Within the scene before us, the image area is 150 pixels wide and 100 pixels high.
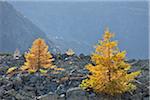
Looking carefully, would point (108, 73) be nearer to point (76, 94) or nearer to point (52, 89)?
point (76, 94)

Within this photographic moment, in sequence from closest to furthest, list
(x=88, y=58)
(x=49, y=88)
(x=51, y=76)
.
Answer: (x=49, y=88), (x=51, y=76), (x=88, y=58)

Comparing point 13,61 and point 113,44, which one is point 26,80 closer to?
point 113,44

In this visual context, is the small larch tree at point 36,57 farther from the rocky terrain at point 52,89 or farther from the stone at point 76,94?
the stone at point 76,94

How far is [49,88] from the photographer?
3781 centimetres

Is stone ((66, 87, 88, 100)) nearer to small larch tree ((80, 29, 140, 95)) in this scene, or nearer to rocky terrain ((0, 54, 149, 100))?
rocky terrain ((0, 54, 149, 100))

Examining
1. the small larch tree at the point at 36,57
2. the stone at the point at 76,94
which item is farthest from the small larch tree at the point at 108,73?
the small larch tree at the point at 36,57

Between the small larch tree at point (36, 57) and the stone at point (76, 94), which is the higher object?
the small larch tree at point (36, 57)

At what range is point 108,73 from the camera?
103ft

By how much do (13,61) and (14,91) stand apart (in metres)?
36.1

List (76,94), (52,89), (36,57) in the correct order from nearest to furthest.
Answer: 1. (76,94)
2. (52,89)
3. (36,57)

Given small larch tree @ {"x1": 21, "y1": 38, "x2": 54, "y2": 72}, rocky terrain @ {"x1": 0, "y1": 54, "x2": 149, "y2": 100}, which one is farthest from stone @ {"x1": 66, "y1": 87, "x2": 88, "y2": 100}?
small larch tree @ {"x1": 21, "y1": 38, "x2": 54, "y2": 72}

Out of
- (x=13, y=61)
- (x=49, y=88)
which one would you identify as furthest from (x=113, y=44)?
(x=13, y=61)

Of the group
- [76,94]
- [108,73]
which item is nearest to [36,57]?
[76,94]

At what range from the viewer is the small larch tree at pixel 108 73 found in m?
31.3
